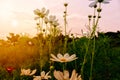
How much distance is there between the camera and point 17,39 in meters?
8.16

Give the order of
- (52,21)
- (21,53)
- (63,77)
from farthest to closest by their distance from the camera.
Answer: (21,53), (52,21), (63,77)

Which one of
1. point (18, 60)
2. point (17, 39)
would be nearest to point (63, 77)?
point (18, 60)

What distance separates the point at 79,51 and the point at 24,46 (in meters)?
2.44

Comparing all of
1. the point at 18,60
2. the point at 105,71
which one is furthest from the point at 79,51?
the point at 18,60

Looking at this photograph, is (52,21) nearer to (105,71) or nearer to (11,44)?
(105,71)

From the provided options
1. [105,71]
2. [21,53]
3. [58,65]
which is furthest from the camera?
[21,53]

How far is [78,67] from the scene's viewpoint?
186 inches

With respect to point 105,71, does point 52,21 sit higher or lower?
higher

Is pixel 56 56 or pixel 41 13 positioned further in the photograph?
pixel 56 56

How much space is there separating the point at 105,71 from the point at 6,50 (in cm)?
310

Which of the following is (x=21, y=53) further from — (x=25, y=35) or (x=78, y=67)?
(x=78, y=67)

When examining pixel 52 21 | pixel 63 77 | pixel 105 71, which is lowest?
pixel 105 71

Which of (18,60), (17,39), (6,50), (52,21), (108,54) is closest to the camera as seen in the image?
(52,21)

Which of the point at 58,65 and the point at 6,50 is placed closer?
the point at 58,65
